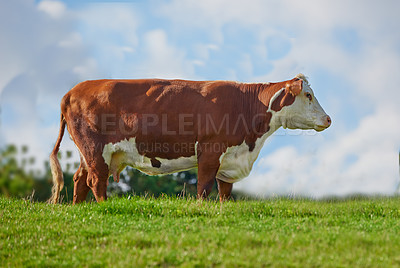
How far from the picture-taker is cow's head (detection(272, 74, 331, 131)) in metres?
12.3

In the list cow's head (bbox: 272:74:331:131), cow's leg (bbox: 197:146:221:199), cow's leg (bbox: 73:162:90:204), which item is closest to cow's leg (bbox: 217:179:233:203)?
cow's leg (bbox: 197:146:221:199)

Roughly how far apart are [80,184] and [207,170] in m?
3.58

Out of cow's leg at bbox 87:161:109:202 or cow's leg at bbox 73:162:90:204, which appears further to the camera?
cow's leg at bbox 73:162:90:204

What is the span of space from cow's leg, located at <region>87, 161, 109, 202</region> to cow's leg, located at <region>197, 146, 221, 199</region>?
240cm

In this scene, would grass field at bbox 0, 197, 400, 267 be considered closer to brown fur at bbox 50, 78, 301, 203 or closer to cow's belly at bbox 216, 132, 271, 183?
brown fur at bbox 50, 78, 301, 203

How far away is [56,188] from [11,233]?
3.43m

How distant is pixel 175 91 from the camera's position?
1216 cm

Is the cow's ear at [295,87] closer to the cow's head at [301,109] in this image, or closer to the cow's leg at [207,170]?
the cow's head at [301,109]

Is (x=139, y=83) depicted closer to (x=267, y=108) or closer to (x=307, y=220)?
(x=267, y=108)

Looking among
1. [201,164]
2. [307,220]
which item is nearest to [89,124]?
[201,164]

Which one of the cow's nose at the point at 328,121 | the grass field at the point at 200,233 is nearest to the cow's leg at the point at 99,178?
the grass field at the point at 200,233

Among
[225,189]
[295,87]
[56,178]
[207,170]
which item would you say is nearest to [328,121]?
[295,87]

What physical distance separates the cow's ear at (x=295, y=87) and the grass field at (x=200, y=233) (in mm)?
2697

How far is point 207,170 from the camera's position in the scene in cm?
1158
